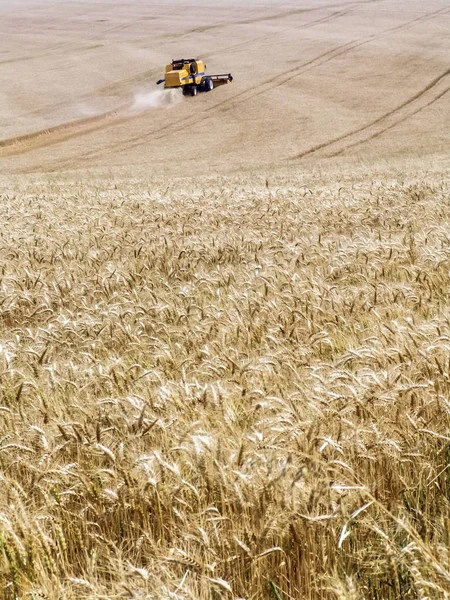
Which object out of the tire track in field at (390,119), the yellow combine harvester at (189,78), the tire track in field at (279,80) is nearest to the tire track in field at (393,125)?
the tire track in field at (390,119)

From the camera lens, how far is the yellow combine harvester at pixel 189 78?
4484 centimetres

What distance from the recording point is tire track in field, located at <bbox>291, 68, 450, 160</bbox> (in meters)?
35.6

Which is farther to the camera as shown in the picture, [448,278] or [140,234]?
[140,234]

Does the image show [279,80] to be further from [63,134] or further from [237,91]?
[63,134]

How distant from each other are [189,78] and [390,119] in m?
14.5

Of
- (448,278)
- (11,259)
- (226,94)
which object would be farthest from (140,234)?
(226,94)

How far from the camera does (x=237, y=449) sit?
7.68ft

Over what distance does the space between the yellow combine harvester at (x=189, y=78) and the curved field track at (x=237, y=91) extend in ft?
3.24

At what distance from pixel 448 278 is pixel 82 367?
10.1ft

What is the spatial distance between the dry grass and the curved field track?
26471 millimetres

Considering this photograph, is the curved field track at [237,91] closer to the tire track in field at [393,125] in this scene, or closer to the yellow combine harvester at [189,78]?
the tire track in field at [393,125]

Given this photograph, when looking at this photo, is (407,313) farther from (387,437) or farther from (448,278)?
(387,437)

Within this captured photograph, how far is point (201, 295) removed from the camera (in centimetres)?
583

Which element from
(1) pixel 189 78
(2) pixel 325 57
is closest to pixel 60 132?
(1) pixel 189 78
